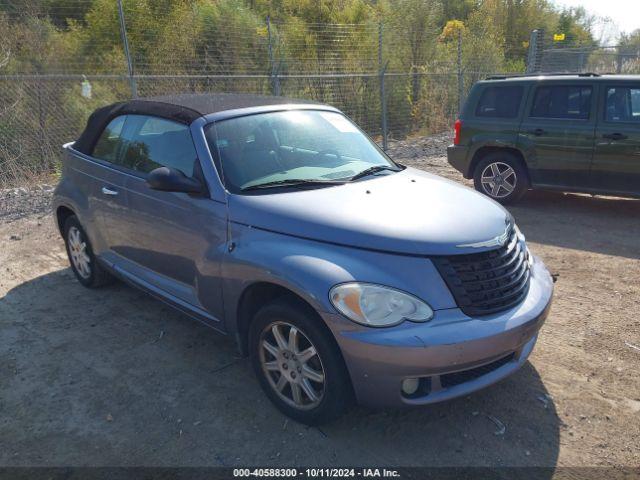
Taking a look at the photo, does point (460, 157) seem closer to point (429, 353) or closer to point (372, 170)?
point (372, 170)

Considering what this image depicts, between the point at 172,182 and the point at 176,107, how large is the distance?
0.89 meters

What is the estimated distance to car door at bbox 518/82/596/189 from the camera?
7000mm

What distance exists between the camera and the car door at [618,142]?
6.64m

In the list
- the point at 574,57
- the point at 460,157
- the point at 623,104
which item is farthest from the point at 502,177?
the point at 574,57

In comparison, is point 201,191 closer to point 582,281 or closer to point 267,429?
point 267,429

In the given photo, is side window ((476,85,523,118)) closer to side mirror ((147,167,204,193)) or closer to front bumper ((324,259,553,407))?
front bumper ((324,259,553,407))

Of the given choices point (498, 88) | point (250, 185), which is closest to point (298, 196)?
point (250, 185)

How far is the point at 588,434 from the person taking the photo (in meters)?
2.97

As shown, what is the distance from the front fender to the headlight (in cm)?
3

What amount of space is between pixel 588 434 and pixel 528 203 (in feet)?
18.2

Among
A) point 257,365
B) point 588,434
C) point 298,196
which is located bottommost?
point 588,434

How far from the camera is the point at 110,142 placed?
14.9 ft

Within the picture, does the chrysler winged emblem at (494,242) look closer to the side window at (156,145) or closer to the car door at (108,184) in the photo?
the side window at (156,145)

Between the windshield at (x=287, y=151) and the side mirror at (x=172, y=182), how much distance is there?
0.69ft
